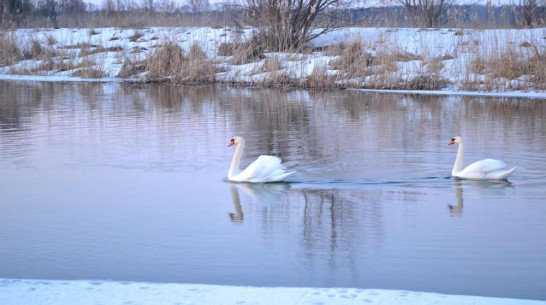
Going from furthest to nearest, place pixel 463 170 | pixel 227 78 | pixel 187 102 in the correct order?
pixel 227 78 → pixel 187 102 → pixel 463 170

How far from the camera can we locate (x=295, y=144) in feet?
34.5

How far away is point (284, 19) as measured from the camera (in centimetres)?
2153

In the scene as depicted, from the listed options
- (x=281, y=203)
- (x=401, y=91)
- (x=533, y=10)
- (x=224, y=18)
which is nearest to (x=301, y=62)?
(x=401, y=91)

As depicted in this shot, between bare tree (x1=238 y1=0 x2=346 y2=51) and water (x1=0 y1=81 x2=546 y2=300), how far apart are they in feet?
27.3

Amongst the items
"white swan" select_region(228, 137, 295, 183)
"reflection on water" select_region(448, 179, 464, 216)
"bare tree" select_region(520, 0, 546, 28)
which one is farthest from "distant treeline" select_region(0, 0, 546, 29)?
"white swan" select_region(228, 137, 295, 183)

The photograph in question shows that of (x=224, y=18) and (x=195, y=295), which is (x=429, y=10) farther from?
(x=195, y=295)

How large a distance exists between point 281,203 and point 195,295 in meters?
2.79

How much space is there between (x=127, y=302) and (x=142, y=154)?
5459 millimetres

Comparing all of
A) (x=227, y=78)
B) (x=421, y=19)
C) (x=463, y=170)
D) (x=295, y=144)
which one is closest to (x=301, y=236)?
(x=463, y=170)

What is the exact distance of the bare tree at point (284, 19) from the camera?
21.6m

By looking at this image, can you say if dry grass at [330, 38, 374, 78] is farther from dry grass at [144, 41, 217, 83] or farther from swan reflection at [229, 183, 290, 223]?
swan reflection at [229, 183, 290, 223]

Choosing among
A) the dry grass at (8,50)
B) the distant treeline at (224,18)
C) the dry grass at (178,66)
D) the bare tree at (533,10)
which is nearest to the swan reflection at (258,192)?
the distant treeline at (224,18)

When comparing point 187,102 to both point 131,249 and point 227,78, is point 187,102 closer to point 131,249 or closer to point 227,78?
point 227,78

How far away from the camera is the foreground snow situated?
4238mm
